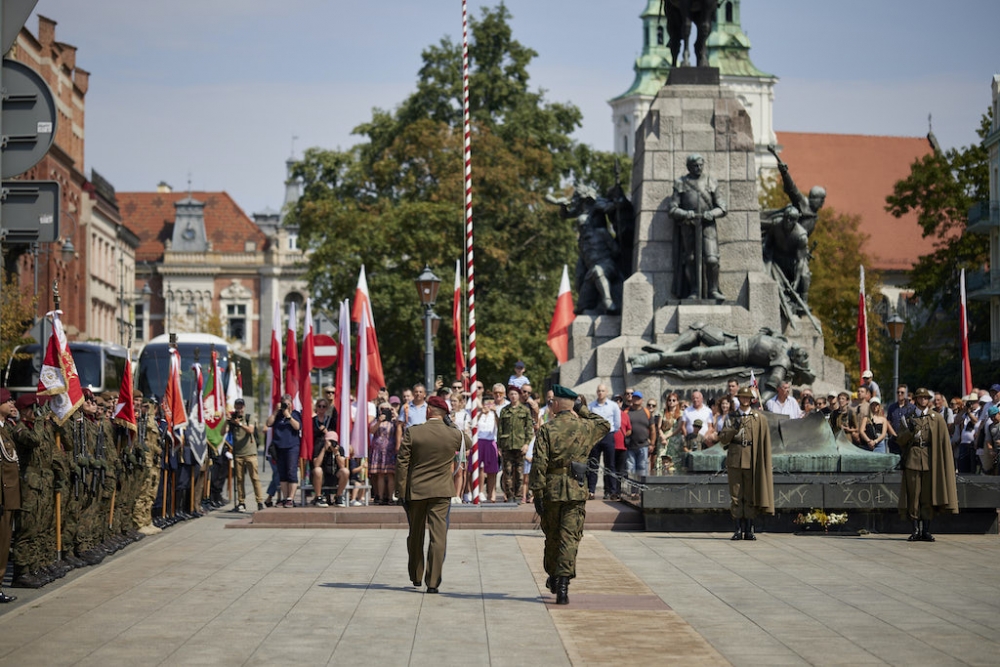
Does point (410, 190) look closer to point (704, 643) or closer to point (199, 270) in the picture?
point (704, 643)

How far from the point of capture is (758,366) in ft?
86.6

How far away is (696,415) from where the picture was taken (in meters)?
23.6

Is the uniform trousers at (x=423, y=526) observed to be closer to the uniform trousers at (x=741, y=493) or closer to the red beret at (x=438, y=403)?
the red beret at (x=438, y=403)

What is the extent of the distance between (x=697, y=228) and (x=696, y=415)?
4442mm

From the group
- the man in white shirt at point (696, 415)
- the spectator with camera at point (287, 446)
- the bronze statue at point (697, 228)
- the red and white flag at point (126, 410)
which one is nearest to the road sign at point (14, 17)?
the red and white flag at point (126, 410)

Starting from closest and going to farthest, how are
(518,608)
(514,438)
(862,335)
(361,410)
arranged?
(518,608) < (361,410) < (514,438) < (862,335)

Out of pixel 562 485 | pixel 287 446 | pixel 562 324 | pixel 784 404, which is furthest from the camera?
pixel 562 324

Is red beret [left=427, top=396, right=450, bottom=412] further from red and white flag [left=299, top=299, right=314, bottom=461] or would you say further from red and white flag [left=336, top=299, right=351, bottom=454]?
red and white flag [left=299, top=299, right=314, bottom=461]

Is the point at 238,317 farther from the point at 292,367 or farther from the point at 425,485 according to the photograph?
the point at 425,485

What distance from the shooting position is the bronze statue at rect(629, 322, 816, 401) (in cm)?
2617

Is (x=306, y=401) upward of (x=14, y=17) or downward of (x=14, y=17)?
downward

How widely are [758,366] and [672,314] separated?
66.4 inches

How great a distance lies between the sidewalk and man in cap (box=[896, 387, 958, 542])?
0.44 meters

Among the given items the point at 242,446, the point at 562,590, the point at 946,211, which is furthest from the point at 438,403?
the point at 946,211
